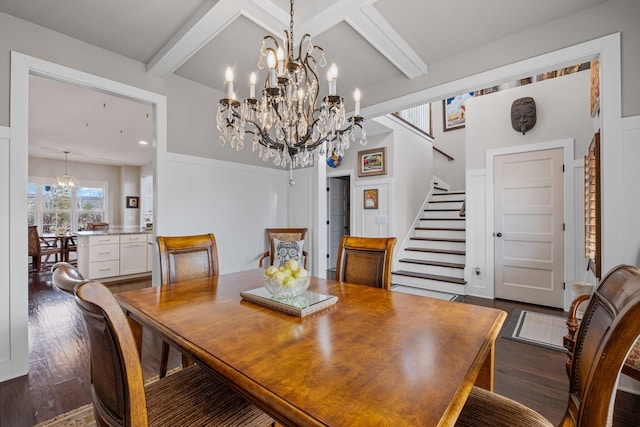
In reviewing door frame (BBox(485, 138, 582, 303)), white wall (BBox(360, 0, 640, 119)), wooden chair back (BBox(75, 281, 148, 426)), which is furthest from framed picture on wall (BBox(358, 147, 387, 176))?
wooden chair back (BBox(75, 281, 148, 426))

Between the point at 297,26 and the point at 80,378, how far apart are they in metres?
2.98

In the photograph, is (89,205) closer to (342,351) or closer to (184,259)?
(184,259)

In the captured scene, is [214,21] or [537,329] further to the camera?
[537,329]

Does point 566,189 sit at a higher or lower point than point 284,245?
higher

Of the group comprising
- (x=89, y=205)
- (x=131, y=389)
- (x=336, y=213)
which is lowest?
(x=131, y=389)

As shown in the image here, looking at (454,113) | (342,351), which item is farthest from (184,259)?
(454,113)

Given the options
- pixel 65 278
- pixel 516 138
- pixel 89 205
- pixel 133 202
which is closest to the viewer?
pixel 65 278

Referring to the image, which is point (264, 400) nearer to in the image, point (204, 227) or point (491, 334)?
point (491, 334)

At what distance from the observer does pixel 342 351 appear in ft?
3.06

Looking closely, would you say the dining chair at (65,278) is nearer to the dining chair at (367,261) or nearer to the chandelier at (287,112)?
the chandelier at (287,112)

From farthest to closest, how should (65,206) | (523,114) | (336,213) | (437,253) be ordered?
(65,206), (336,213), (437,253), (523,114)

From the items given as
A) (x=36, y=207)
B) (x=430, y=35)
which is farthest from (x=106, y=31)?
(x=36, y=207)

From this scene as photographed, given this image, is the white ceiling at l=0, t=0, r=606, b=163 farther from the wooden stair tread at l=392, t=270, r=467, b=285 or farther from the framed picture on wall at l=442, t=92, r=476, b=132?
the framed picture on wall at l=442, t=92, r=476, b=132

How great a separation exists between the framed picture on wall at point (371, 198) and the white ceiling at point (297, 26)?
2.24 meters
